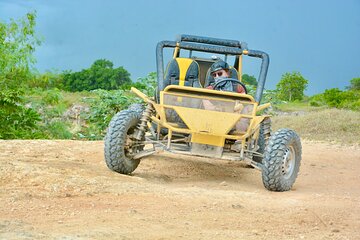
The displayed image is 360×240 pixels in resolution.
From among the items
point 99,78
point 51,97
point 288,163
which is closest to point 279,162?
point 288,163

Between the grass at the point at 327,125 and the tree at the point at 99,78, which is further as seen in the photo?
the tree at the point at 99,78

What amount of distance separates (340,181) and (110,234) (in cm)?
668

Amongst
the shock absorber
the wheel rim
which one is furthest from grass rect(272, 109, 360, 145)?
the shock absorber

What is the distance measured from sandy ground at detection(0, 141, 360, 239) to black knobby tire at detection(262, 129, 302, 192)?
178 mm

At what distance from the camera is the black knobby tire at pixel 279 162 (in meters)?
9.09

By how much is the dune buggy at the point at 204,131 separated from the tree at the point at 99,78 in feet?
77.3

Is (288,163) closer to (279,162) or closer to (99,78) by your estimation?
(279,162)

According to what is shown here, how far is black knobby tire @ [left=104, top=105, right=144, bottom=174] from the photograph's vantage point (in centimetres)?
930

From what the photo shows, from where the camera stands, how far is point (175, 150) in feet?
30.7

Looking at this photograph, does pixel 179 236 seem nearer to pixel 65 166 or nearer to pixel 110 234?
pixel 110 234

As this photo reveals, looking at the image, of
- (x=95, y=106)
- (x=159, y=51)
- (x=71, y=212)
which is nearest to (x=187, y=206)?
(x=71, y=212)

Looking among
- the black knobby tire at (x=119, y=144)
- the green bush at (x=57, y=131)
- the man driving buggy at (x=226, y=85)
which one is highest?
the man driving buggy at (x=226, y=85)

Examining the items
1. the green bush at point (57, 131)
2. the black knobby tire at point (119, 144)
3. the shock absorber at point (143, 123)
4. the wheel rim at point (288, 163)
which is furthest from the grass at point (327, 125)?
the black knobby tire at point (119, 144)

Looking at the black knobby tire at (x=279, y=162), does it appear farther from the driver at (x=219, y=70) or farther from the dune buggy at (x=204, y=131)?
the driver at (x=219, y=70)
